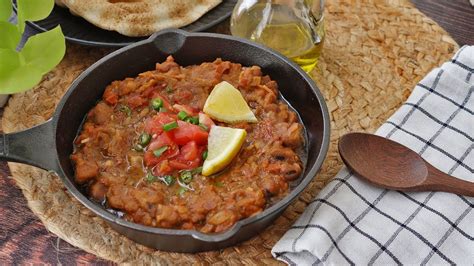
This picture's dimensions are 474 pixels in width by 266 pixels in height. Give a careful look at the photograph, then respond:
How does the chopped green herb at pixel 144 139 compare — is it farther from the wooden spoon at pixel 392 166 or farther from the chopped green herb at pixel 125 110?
the wooden spoon at pixel 392 166

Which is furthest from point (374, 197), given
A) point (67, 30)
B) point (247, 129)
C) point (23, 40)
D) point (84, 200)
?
point (23, 40)

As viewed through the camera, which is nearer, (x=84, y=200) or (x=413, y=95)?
(x=84, y=200)

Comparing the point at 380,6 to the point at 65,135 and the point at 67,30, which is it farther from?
the point at 65,135

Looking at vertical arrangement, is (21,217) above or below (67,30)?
below

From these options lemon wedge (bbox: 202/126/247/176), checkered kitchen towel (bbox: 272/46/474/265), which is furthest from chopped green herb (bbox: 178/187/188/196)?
checkered kitchen towel (bbox: 272/46/474/265)

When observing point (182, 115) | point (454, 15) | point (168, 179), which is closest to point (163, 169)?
point (168, 179)

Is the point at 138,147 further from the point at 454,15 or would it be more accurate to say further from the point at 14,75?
the point at 454,15

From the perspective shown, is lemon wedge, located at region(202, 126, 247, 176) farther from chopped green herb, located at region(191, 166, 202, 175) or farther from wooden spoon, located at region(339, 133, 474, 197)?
wooden spoon, located at region(339, 133, 474, 197)
